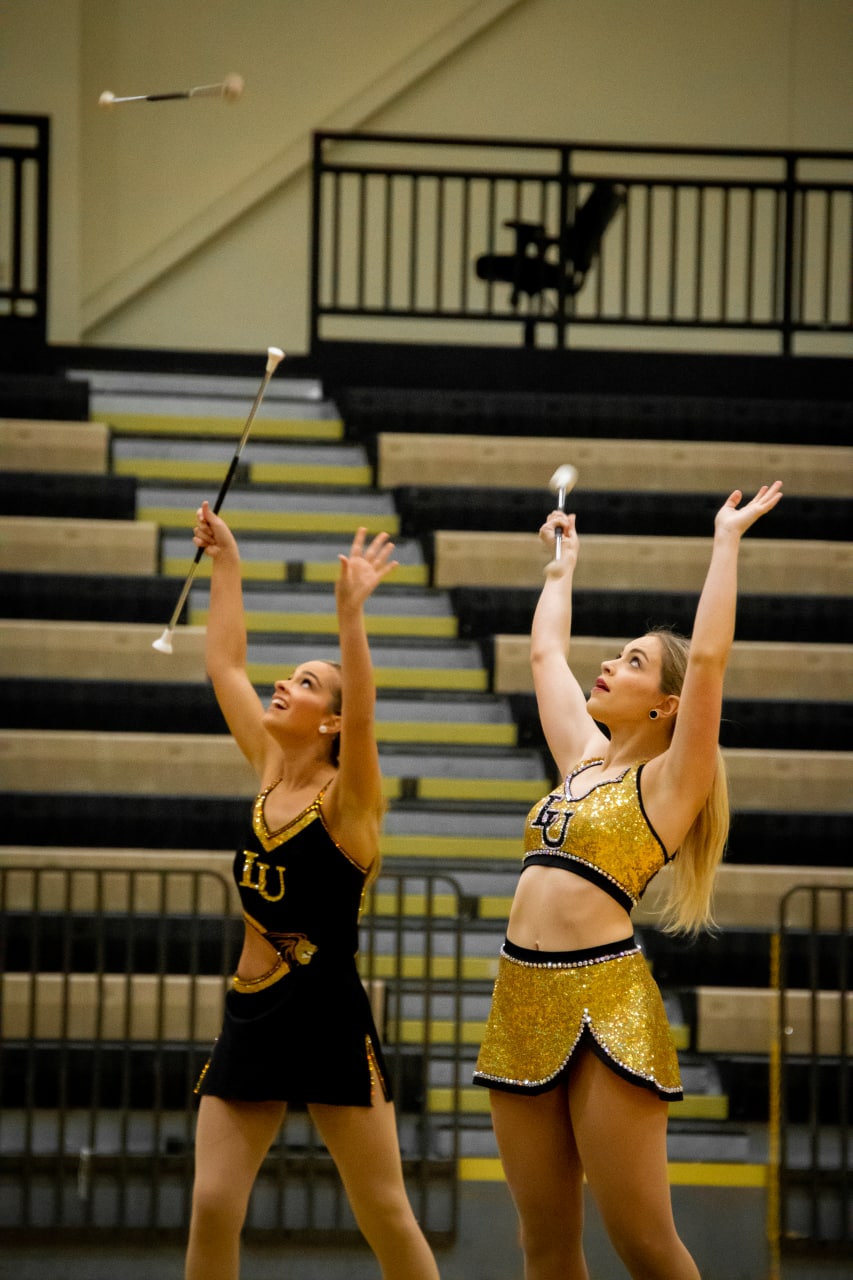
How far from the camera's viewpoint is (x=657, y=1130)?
9.14ft

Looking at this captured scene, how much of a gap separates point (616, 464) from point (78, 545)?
7.58ft

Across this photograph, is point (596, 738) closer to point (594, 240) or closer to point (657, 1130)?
point (657, 1130)

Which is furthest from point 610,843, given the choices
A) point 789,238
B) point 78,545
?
point 789,238

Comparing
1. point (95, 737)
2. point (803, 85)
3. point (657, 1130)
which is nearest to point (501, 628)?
point (95, 737)

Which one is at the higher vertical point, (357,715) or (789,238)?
(789,238)

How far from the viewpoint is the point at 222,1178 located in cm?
299

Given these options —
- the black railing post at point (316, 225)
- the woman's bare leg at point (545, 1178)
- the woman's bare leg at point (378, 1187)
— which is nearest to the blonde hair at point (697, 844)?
the woman's bare leg at point (545, 1178)

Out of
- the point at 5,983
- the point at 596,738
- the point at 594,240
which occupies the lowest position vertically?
the point at 5,983

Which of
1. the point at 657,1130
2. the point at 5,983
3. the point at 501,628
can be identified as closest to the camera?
the point at 657,1130

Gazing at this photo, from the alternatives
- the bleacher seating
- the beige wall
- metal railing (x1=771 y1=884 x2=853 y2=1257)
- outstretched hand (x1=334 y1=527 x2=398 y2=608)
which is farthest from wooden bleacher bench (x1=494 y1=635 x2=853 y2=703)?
the beige wall

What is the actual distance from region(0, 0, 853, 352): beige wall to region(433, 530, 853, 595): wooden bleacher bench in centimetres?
373

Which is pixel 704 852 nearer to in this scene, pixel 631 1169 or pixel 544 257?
pixel 631 1169

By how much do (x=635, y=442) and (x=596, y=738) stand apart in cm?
442

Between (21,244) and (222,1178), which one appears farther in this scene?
(21,244)
